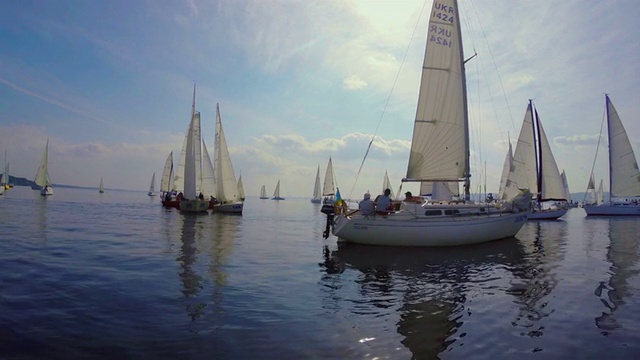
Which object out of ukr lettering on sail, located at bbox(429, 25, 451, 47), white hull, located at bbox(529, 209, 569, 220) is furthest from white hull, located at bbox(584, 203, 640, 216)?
ukr lettering on sail, located at bbox(429, 25, 451, 47)

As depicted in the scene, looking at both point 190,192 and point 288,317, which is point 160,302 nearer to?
point 288,317

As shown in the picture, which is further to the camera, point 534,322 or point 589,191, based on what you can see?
point 589,191

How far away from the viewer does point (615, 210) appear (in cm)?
5175

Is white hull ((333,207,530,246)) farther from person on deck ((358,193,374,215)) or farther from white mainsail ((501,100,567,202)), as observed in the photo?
white mainsail ((501,100,567,202))

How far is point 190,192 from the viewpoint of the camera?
4428 centimetres

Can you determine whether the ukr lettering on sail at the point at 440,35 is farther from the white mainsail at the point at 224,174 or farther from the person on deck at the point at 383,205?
the white mainsail at the point at 224,174

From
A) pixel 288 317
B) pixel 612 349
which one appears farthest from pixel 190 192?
pixel 612 349

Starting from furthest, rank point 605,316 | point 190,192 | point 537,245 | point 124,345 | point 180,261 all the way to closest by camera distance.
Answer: point 190,192 < point 537,245 < point 180,261 < point 605,316 < point 124,345

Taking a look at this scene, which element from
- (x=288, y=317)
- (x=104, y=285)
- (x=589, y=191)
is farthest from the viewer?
(x=589, y=191)

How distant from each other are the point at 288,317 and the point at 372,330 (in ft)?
5.66

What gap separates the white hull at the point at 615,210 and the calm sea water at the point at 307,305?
4447 cm

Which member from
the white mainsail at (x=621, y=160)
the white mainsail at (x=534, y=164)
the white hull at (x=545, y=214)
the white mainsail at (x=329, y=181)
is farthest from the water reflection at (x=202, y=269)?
the white mainsail at (x=329, y=181)

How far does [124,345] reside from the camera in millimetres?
5840

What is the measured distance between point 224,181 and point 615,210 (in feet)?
173
